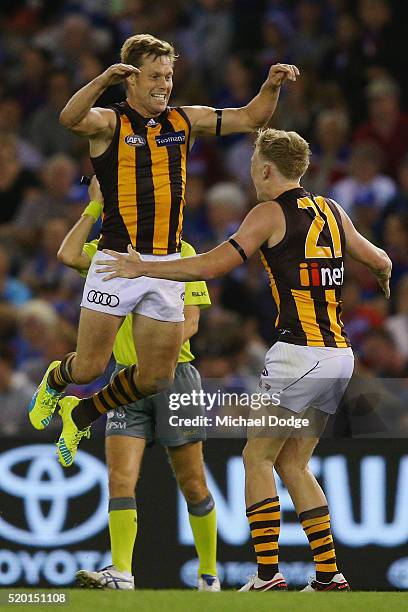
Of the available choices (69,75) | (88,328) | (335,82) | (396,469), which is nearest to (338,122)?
(335,82)

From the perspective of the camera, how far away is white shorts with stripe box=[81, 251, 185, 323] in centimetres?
756

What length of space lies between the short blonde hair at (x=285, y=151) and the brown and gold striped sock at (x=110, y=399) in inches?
50.5

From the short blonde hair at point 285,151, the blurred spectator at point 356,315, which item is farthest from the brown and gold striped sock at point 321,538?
the blurred spectator at point 356,315

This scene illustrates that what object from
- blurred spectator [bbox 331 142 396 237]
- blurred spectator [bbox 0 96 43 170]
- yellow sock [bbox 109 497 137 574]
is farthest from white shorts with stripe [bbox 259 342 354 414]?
blurred spectator [bbox 0 96 43 170]

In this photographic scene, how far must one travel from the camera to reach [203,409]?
8.03 m

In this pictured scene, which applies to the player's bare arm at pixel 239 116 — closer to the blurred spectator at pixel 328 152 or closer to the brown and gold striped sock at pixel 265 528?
the brown and gold striped sock at pixel 265 528

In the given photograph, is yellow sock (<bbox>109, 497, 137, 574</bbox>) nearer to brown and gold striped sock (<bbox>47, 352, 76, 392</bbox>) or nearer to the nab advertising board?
brown and gold striped sock (<bbox>47, 352, 76, 392</bbox>)

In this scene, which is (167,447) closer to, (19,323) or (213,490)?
(213,490)

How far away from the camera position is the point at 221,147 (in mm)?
13680

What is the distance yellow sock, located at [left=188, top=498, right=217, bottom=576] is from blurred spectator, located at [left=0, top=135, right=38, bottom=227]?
19.2 ft

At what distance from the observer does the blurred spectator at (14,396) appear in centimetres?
941

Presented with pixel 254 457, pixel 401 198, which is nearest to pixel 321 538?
pixel 254 457

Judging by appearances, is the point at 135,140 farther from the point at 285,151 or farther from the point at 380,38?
the point at 380,38

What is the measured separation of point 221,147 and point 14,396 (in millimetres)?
4526
